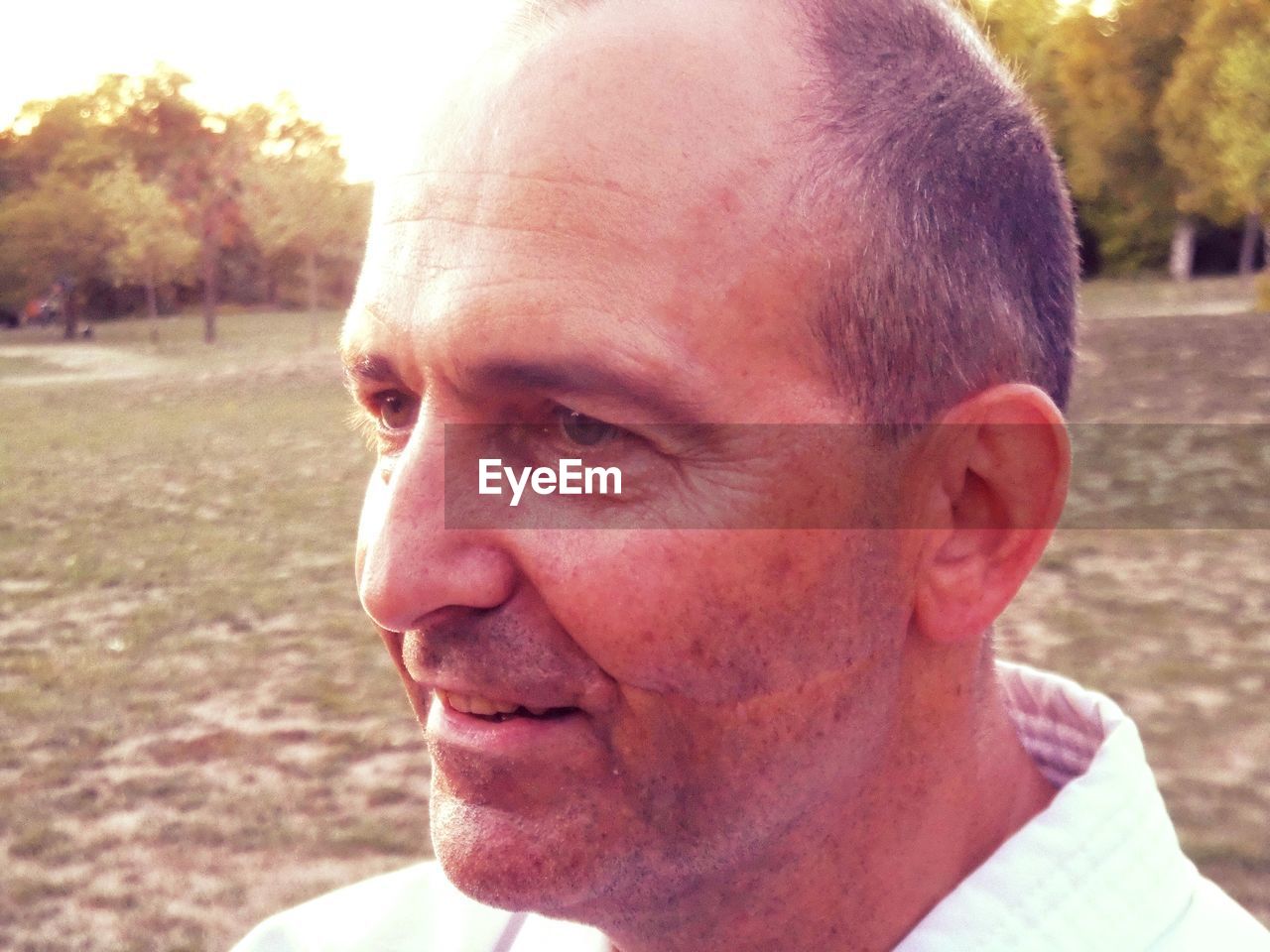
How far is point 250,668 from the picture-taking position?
4.54 m

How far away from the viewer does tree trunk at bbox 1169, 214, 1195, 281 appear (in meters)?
8.33

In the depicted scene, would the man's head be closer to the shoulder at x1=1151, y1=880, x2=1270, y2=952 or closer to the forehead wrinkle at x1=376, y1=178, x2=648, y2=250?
the forehead wrinkle at x1=376, y1=178, x2=648, y2=250

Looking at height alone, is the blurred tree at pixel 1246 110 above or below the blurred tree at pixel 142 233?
above

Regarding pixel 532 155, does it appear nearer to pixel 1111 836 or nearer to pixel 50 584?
pixel 1111 836

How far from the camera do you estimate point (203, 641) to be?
482cm

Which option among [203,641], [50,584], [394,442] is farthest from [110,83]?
[394,442]

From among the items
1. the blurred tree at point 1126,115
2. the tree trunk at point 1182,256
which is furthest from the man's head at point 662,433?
the tree trunk at point 1182,256

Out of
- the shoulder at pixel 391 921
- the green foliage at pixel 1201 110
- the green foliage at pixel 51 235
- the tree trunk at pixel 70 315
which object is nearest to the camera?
the shoulder at pixel 391 921

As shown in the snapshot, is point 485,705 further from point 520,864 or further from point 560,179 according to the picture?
point 560,179

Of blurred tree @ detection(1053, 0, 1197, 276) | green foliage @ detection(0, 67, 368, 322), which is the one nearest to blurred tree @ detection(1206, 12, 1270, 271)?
blurred tree @ detection(1053, 0, 1197, 276)

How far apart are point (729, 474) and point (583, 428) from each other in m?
0.13

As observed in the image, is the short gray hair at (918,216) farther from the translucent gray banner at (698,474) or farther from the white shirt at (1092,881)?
the white shirt at (1092,881)

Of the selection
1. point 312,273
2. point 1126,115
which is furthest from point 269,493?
point 1126,115

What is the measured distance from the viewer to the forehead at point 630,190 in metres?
1.01
